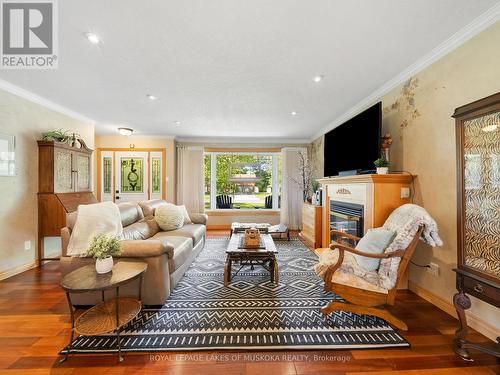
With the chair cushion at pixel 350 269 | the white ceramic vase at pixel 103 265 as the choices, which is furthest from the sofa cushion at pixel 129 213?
the chair cushion at pixel 350 269

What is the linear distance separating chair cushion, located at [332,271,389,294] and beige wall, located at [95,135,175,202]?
4.75 meters

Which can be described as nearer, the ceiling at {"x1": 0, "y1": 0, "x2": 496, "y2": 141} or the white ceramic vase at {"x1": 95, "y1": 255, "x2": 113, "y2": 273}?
the ceiling at {"x1": 0, "y1": 0, "x2": 496, "y2": 141}

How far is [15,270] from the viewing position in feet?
10.1

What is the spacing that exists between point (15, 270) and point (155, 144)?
363 centimetres

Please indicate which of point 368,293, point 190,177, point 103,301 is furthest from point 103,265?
point 190,177

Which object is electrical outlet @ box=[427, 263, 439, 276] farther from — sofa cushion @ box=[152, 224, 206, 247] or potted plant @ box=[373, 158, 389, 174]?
sofa cushion @ box=[152, 224, 206, 247]

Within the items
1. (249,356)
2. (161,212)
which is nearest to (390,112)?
(249,356)

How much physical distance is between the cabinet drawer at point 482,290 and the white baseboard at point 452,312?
59 cm

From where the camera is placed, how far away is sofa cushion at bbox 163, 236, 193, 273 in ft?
8.03

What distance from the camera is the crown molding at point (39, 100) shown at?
9.64 feet

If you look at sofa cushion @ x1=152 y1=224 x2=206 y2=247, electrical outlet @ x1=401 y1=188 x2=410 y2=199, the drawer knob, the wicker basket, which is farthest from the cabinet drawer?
sofa cushion @ x1=152 y1=224 x2=206 y2=247

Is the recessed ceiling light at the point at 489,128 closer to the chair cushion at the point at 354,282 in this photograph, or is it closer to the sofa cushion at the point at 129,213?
the chair cushion at the point at 354,282

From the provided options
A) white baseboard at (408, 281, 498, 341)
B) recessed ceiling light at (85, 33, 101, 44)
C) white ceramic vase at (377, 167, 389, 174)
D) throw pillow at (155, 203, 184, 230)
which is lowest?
white baseboard at (408, 281, 498, 341)

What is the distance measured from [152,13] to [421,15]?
2.10 meters
